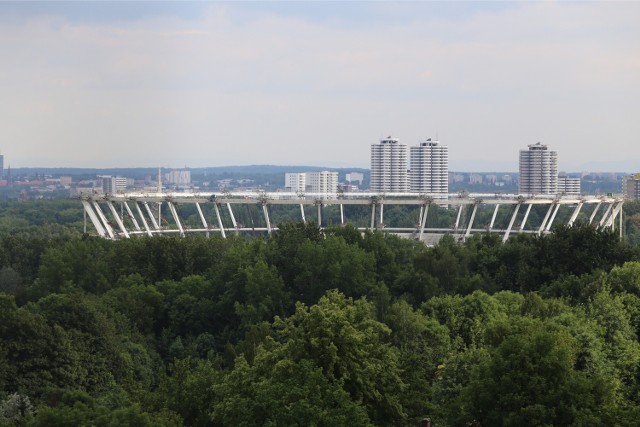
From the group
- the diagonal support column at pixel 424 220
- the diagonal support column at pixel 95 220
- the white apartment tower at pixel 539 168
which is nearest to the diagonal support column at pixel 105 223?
the diagonal support column at pixel 95 220

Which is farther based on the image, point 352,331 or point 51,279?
point 51,279

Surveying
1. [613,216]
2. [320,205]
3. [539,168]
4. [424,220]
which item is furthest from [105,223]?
[539,168]

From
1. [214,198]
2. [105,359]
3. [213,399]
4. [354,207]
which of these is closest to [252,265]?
[105,359]

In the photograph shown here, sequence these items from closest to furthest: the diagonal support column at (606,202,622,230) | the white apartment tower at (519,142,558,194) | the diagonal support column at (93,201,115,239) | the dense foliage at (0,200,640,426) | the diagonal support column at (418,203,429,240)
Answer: the dense foliage at (0,200,640,426) → the diagonal support column at (93,201,115,239) → the diagonal support column at (418,203,429,240) → the diagonal support column at (606,202,622,230) → the white apartment tower at (519,142,558,194)

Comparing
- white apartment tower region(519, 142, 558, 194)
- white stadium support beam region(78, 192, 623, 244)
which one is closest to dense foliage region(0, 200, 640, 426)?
white stadium support beam region(78, 192, 623, 244)

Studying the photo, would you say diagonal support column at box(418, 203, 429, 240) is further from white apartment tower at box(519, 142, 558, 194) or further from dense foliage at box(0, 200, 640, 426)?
white apartment tower at box(519, 142, 558, 194)

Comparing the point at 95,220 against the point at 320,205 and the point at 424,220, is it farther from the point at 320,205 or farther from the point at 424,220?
the point at 424,220

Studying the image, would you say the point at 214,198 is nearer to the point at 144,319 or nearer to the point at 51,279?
the point at 51,279
